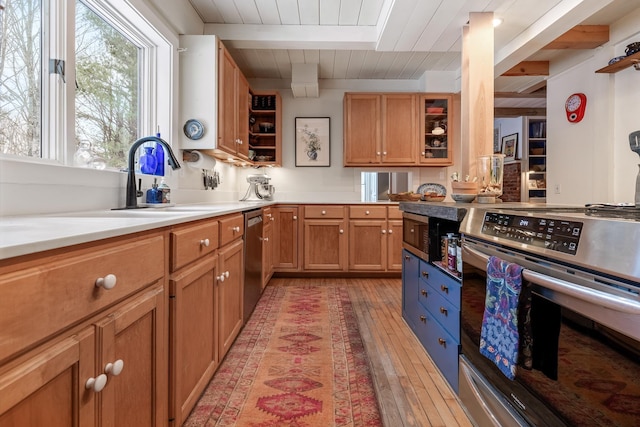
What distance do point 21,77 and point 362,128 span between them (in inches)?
128

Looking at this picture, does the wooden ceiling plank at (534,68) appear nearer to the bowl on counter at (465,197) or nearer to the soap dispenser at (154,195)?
the bowl on counter at (465,197)

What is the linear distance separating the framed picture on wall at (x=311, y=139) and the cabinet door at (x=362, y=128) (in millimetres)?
377

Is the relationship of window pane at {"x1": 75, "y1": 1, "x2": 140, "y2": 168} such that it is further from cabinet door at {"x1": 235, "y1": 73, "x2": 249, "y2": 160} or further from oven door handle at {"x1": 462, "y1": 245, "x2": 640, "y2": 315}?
oven door handle at {"x1": 462, "y1": 245, "x2": 640, "y2": 315}

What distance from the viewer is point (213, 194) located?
11.1 feet

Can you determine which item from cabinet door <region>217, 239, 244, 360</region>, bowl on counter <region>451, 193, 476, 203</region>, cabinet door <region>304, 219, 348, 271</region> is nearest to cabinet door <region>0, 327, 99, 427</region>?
cabinet door <region>217, 239, 244, 360</region>

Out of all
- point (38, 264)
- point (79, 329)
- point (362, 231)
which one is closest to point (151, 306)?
point (79, 329)

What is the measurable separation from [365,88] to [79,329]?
169 inches

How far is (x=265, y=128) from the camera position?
166 inches

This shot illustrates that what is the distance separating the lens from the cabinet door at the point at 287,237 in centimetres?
393

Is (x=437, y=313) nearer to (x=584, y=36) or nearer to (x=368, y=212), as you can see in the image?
(x=368, y=212)

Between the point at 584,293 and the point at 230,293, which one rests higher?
the point at 584,293

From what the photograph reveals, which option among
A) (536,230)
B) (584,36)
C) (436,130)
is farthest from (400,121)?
(536,230)

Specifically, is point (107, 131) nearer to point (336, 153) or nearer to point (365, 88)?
point (336, 153)

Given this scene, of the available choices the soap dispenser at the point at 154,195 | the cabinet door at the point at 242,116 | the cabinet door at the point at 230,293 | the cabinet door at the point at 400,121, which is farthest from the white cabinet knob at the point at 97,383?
the cabinet door at the point at 400,121
